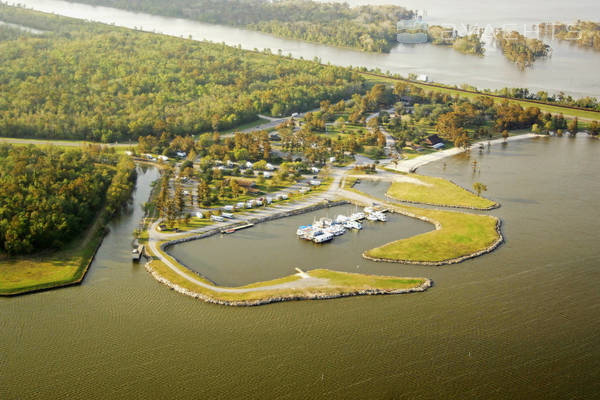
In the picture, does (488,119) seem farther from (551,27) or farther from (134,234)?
(551,27)

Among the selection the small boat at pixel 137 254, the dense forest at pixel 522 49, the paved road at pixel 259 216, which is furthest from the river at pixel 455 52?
the small boat at pixel 137 254

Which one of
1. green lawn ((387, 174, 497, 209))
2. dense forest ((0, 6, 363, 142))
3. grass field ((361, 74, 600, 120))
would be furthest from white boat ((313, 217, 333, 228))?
grass field ((361, 74, 600, 120))

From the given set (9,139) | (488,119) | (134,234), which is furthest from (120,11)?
(134,234)

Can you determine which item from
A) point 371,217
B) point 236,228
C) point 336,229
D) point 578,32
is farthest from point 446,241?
point 578,32

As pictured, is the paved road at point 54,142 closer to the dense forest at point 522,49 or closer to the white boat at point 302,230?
the white boat at point 302,230

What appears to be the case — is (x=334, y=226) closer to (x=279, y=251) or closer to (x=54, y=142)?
(x=279, y=251)

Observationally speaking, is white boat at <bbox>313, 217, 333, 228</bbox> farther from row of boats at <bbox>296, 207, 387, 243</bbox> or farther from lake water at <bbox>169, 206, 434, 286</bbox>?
lake water at <bbox>169, 206, 434, 286</bbox>
